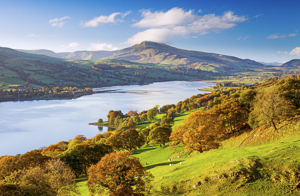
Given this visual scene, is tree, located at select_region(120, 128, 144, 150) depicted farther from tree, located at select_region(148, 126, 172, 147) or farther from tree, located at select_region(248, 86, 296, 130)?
tree, located at select_region(248, 86, 296, 130)

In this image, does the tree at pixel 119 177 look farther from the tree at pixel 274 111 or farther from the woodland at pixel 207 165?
the tree at pixel 274 111

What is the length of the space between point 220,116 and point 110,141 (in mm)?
36322

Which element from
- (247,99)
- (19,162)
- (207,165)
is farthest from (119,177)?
(247,99)

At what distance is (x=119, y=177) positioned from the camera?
781 inches

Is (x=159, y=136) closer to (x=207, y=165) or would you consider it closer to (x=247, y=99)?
(x=247, y=99)

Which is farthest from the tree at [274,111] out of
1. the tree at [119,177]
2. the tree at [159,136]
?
the tree at [159,136]

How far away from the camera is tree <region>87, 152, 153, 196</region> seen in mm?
19094

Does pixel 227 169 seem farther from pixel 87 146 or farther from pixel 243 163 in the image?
pixel 87 146

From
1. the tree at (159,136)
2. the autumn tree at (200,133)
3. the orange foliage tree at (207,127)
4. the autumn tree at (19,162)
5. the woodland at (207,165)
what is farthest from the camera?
the tree at (159,136)

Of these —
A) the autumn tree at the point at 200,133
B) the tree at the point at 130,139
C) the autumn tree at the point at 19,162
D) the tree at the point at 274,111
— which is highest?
the tree at the point at 274,111

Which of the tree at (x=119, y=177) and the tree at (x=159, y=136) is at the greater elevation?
the tree at (x=119, y=177)

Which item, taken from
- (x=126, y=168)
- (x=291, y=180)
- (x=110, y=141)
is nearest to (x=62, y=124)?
(x=110, y=141)

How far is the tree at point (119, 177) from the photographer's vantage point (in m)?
19.1

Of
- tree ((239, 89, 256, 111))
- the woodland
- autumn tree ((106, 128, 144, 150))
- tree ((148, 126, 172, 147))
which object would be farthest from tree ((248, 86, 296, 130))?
autumn tree ((106, 128, 144, 150))
